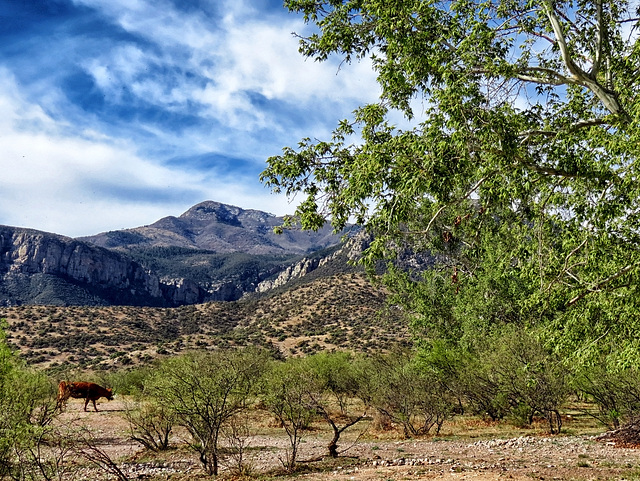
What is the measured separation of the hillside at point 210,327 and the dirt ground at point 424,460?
85.1 feet

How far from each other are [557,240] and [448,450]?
9.77 meters

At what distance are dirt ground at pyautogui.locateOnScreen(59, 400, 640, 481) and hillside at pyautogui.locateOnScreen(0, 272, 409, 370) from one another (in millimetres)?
25935

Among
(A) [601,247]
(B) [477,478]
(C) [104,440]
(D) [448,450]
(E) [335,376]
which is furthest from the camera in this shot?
(E) [335,376]

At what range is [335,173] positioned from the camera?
8.77 m

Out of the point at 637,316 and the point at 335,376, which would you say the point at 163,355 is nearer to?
the point at 335,376

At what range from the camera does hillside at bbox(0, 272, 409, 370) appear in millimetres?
53875

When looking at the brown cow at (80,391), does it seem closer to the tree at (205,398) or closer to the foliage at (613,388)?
the tree at (205,398)

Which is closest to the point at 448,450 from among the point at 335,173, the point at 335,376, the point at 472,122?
the point at 335,173

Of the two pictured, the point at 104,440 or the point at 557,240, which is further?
the point at 104,440

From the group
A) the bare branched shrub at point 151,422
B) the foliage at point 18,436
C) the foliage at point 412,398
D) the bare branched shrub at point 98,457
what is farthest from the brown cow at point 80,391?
the foliage at point 412,398

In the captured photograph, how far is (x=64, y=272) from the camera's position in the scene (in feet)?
565

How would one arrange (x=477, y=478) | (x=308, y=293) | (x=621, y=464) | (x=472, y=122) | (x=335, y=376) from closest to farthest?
1. (x=472, y=122)
2. (x=477, y=478)
3. (x=621, y=464)
4. (x=335, y=376)
5. (x=308, y=293)

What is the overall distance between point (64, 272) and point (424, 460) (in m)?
191

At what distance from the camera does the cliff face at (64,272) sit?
15112cm
